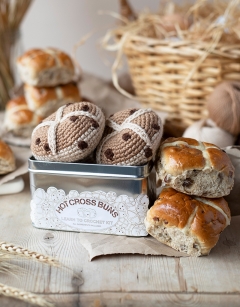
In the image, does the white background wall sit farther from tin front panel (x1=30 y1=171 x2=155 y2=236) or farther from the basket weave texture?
tin front panel (x1=30 y1=171 x2=155 y2=236)

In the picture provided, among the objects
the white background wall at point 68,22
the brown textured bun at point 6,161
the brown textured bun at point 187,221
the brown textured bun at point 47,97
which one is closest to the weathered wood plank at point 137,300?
the brown textured bun at point 187,221

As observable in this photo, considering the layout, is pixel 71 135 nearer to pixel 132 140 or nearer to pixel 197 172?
pixel 132 140

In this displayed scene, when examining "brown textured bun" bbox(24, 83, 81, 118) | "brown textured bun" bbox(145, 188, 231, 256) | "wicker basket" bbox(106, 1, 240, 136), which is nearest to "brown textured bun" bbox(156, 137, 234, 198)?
"brown textured bun" bbox(145, 188, 231, 256)

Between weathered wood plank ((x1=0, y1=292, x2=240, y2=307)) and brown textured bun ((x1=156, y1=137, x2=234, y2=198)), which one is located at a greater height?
brown textured bun ((x1=156, y1=137, x2=234, y2=198))

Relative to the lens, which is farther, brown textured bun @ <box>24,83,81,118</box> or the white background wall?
the white background wall

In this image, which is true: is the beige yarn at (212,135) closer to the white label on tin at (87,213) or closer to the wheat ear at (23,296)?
the white label on tin at (87,213)
